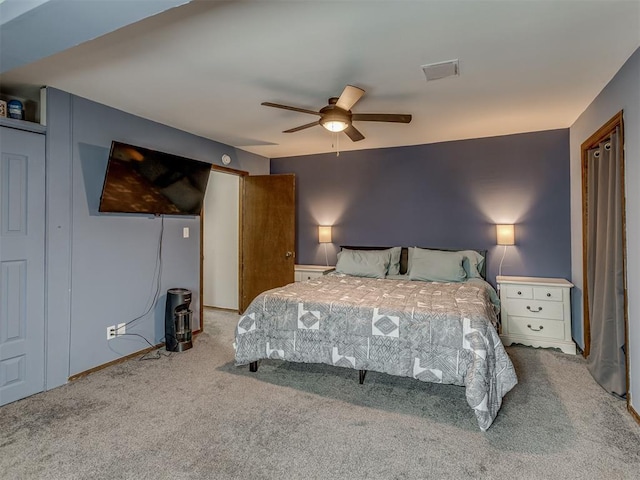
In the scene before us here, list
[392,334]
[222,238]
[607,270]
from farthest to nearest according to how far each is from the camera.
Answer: [222,238] → [607,270] → [392,334]

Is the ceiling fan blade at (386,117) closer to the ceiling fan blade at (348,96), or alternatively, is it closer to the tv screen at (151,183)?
the ceiling fan blade at (348,96)

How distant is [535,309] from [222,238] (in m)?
4.37

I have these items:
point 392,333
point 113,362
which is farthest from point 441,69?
point 113,362

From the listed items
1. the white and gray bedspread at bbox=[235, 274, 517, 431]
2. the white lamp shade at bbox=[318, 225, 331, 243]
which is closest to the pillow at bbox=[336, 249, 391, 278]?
the white lamp shade at bbox=[318, 225, 331, 243]

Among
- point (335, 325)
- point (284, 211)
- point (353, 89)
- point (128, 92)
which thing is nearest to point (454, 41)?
point (353, 89)

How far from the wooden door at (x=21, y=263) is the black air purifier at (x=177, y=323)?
1103 mm

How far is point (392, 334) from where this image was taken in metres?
2.60

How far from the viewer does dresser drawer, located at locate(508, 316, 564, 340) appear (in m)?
3.65

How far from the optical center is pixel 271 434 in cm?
218

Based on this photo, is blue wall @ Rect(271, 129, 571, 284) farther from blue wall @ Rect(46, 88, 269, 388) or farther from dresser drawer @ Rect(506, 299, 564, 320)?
blue wall @ Rect(46, 88, 269, 388)

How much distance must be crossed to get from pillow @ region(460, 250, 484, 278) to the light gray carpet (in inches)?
48.9

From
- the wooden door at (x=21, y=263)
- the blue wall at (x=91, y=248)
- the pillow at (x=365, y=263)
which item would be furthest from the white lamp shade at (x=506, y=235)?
the wooden door at (x=21, y=263)

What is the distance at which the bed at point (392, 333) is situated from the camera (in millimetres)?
2336

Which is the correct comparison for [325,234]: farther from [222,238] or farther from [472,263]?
[472,263]
